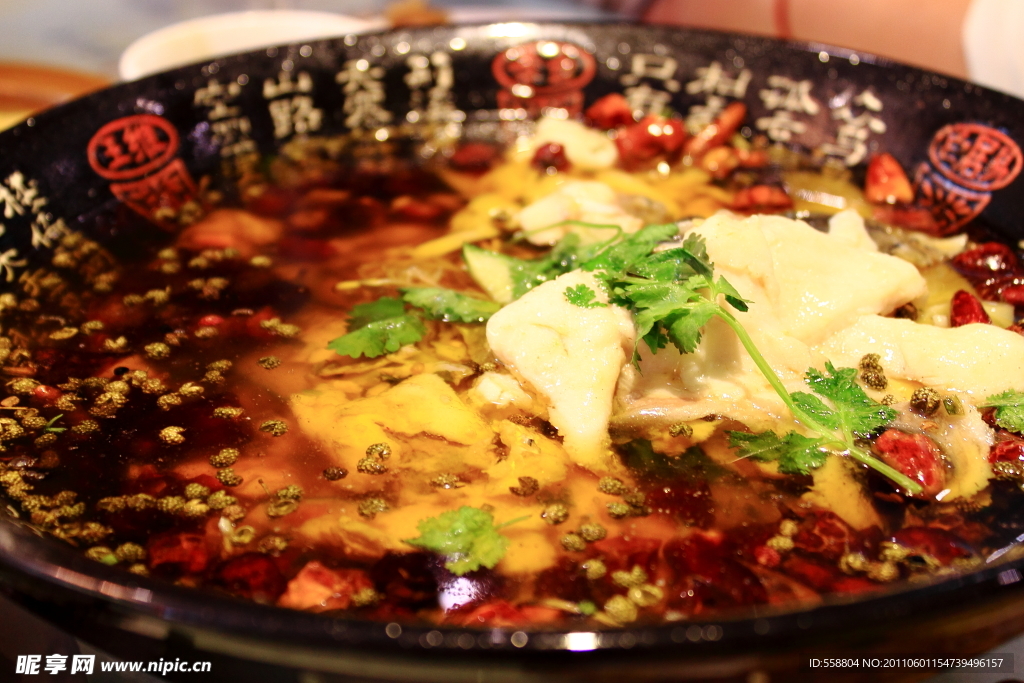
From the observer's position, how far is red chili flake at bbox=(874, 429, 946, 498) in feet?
6.11

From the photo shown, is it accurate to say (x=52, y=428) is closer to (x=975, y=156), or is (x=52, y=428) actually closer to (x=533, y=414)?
(x=533, y=414)

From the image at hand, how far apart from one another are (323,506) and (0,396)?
1016 millimetres

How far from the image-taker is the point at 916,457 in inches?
74.3

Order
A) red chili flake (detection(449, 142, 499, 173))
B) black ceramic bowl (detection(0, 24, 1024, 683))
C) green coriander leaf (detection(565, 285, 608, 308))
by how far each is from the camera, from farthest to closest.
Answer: red chili flake (detection(449, 142, 499, 173)) < green coriander leaf (detection(565, 285, 608, 308)) < black ceramic bowl (detection(0, 24, 1024, 683))

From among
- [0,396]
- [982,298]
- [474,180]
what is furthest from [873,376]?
[0,396]

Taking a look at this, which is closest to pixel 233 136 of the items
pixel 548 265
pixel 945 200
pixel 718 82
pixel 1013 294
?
pixel 548 265

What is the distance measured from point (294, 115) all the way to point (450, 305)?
5.11 ft

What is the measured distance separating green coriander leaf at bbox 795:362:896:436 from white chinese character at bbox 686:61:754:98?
1.82 meters

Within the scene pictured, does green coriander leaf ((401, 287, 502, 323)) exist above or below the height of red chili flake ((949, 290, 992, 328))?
above

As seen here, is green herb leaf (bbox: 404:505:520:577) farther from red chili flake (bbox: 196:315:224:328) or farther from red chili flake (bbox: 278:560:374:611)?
red chili flake (bbox: 196:315:224:328)

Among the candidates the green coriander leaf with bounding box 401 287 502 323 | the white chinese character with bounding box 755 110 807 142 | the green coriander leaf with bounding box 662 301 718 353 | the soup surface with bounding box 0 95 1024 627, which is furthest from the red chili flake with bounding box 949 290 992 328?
the green coriander leaf with bounding box 401 287 502 323

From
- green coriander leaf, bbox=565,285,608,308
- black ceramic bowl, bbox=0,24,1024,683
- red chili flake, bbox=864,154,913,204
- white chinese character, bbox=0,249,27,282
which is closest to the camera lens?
black ceramic bowl, bbox=0,24,1024,683

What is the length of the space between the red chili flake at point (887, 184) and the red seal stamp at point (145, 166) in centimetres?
270

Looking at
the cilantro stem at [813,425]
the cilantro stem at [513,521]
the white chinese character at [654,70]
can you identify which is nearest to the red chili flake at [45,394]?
the cilantro stem at [513,521]
